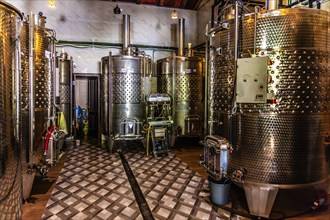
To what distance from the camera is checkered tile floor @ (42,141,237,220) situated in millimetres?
2941

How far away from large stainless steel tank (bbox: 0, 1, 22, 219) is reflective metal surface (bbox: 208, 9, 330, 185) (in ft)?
8.21

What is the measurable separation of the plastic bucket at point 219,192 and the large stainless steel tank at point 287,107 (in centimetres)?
31

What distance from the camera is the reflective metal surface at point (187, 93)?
6.31 meters

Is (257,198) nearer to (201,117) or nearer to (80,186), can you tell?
(80,186)

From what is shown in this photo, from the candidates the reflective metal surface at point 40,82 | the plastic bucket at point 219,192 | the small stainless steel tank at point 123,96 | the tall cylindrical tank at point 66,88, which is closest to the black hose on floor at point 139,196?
the plastic bucket at point 219,192

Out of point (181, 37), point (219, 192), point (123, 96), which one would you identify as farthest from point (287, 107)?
point (181, 37)

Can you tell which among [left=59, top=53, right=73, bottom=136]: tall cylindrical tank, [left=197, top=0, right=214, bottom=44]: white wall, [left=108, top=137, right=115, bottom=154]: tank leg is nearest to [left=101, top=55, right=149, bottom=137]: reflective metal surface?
[left=108, top=137, right=115, bottom=154]: tank leg

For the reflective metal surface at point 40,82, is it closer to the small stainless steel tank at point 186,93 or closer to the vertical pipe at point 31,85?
the vertical pipe at point 31,85

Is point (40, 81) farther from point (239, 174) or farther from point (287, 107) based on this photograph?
point (287, 107)

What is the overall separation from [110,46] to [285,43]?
Result: 594cm

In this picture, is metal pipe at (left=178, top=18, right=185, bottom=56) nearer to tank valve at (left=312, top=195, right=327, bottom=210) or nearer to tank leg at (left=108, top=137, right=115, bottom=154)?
tank leg at (left=108, top=137, right=115, bottom=154)

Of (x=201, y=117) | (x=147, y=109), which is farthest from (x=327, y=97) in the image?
(x=147, y=109)

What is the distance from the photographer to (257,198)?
9.18 ft

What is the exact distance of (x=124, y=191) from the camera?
11.8ft
